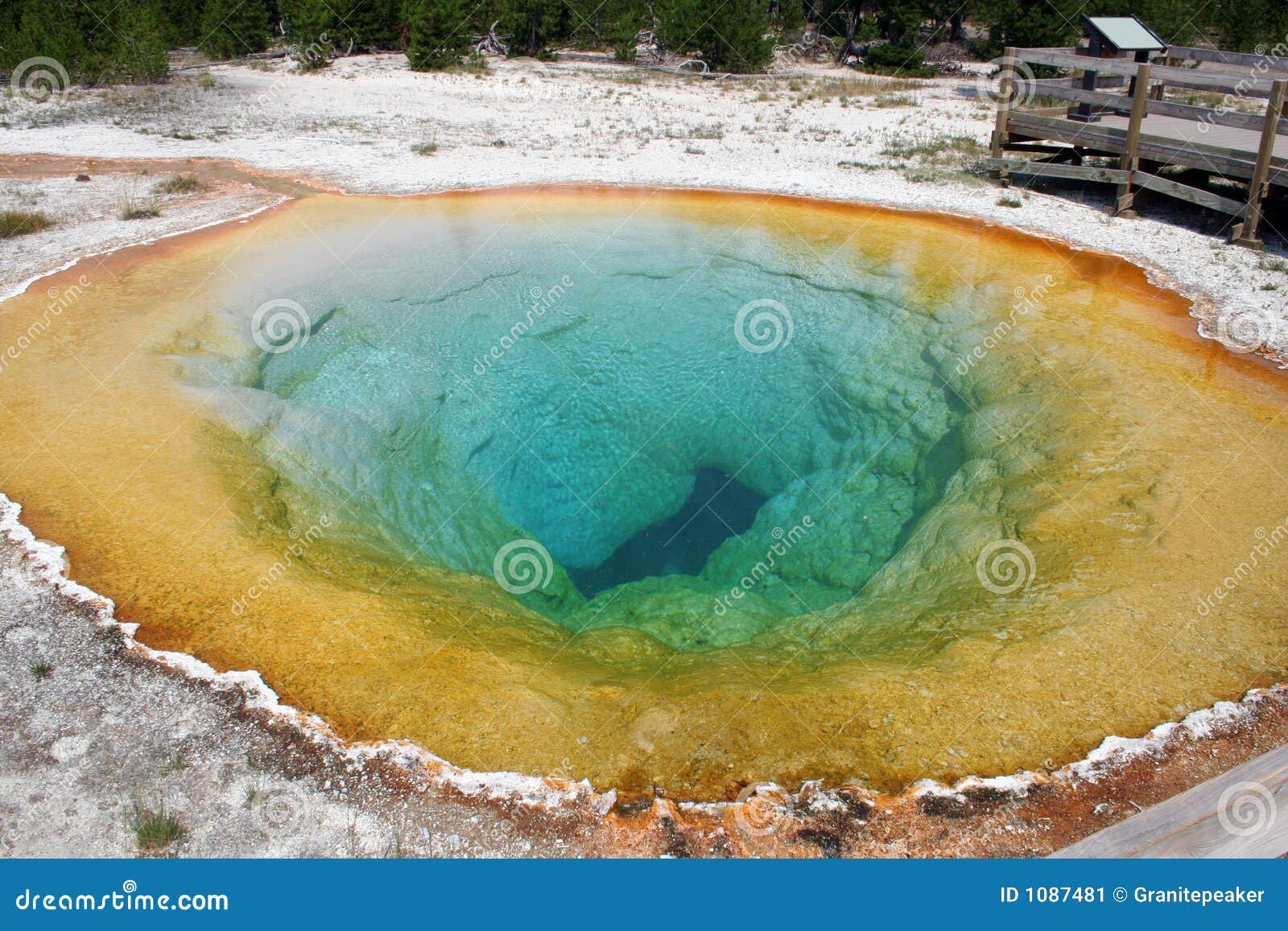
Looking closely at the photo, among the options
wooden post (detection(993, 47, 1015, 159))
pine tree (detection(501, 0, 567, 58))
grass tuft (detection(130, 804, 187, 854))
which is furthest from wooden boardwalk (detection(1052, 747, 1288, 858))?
pine tree (detection(501, 0, 567, 58))

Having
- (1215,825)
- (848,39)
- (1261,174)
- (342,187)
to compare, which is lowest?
(1215,825)

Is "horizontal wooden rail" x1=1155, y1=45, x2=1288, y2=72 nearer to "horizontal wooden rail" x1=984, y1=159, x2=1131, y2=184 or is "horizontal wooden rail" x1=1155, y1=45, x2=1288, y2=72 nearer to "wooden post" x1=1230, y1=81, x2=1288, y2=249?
"horizontal wooden rail" x1=984, y1=159, x2=1131, y2=184

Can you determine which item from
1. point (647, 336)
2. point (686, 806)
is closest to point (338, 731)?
point (686, 806)

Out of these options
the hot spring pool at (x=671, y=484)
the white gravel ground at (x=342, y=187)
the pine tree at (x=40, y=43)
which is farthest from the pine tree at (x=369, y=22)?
the hot spring pool at (x=671, y=484)

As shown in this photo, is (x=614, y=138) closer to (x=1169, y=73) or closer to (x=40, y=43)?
(x=1169, y=73)

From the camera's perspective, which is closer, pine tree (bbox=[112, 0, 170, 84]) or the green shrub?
pine tree (bbox=[112, 0, 170, 84])

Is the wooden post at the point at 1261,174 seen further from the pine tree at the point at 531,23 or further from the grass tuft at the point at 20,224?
the pine tree at the point at 531,23

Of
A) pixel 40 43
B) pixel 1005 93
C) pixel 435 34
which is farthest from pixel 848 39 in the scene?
pixel 40 43
